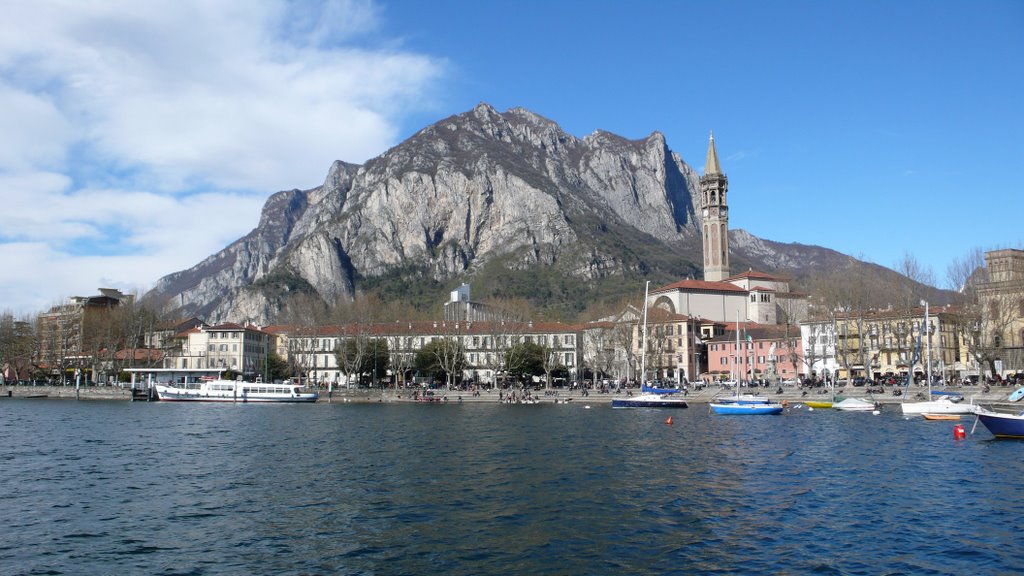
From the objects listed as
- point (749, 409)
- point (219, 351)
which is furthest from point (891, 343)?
point (219, 351)

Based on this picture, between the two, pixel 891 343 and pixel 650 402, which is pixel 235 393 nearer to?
pixel 650 402

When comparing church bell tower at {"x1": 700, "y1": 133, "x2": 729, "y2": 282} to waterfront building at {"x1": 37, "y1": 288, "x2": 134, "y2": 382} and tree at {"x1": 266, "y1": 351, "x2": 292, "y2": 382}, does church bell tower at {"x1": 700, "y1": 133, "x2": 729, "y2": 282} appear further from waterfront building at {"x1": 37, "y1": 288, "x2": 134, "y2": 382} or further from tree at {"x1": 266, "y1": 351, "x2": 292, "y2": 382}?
waterfront building at {"x1": 37, "y1": 288, "x2": 134, "y2": 382}

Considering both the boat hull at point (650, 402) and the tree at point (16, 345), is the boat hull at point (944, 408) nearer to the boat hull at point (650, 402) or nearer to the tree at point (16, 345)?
the boat hull at point (650, 402)

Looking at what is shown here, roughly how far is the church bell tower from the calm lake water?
103637 mm

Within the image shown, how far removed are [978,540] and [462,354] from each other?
295ft

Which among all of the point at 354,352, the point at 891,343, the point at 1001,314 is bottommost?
the point at 354,352

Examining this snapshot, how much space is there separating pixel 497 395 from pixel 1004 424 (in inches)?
2338

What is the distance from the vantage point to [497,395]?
302ft

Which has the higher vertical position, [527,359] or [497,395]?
[527,359]

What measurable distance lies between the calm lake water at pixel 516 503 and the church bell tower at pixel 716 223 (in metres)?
104

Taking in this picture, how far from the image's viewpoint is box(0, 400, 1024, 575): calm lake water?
1817cm

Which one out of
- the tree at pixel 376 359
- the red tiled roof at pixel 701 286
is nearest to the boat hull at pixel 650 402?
the tree at pixel 376 359

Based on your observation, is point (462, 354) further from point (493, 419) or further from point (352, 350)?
point (493, 419)

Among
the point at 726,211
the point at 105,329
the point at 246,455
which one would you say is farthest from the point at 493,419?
the point at 726,211
